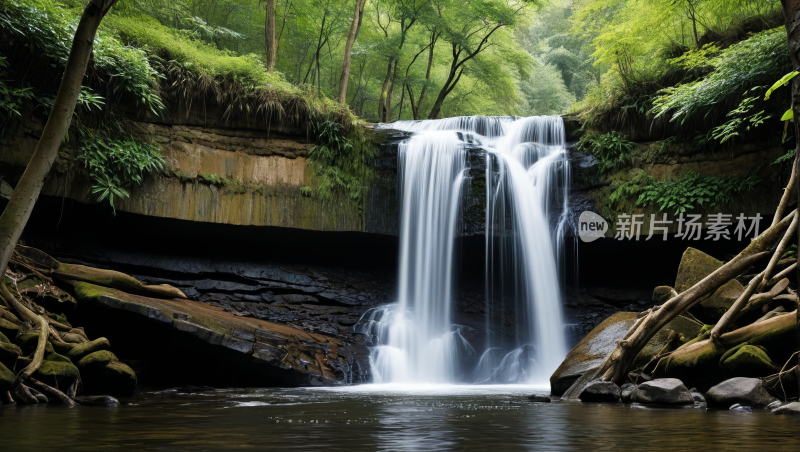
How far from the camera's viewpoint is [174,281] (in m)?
12.1

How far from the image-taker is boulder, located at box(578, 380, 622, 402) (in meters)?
5.99

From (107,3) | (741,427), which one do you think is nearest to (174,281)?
(107,3)

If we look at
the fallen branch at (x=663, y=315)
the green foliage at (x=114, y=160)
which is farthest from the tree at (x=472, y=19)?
the fallen branch at (x=663, y=315)

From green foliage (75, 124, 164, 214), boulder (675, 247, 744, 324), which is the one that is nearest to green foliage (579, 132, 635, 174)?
boulder (675, 247, 744, 324)

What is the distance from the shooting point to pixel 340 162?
43.6 ft

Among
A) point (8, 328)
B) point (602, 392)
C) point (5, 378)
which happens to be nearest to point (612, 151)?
point (602, 392)

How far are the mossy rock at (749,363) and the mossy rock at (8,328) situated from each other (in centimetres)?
832

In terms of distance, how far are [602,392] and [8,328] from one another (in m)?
7.01

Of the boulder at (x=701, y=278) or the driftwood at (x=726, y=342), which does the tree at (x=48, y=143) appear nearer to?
the driftwood at (x=726, y=342)

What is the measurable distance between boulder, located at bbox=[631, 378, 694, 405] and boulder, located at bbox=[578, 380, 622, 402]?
0.99 feet

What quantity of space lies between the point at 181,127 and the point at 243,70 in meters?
2.01

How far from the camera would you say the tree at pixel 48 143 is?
546 centimetres

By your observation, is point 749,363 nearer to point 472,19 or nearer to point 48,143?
point 48,143

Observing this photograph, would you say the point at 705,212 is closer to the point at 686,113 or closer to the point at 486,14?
the point at 686,113
